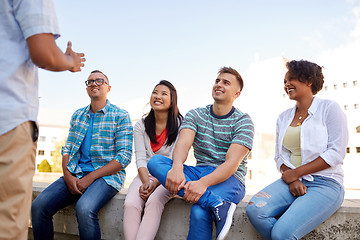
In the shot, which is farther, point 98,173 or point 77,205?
point 98,173

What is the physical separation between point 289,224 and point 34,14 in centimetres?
206

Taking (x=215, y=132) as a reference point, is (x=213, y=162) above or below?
below

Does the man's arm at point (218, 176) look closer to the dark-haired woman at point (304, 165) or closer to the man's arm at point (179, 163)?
the man's arm at point (179, 163)

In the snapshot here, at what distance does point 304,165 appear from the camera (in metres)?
2.62

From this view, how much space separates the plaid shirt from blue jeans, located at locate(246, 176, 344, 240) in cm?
134

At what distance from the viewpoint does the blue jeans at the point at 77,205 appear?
275cm

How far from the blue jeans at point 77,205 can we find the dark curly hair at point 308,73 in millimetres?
2027

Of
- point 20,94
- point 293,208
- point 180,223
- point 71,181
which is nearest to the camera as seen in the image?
point 20,94

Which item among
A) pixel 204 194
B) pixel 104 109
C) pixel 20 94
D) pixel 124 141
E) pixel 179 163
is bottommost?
pixel 204 194

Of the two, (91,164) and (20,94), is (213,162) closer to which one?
(91,164)

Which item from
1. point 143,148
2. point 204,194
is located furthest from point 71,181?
point 204,194

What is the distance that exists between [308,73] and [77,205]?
2339mm

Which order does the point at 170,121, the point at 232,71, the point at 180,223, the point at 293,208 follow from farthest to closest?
1. the point at 170,121
2. the point at 232,71
3. the point at 180,223
4. the point at 293,208

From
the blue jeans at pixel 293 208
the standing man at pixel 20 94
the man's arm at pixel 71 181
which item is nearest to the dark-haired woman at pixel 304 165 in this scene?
the blue jeans at pixel 293 208
